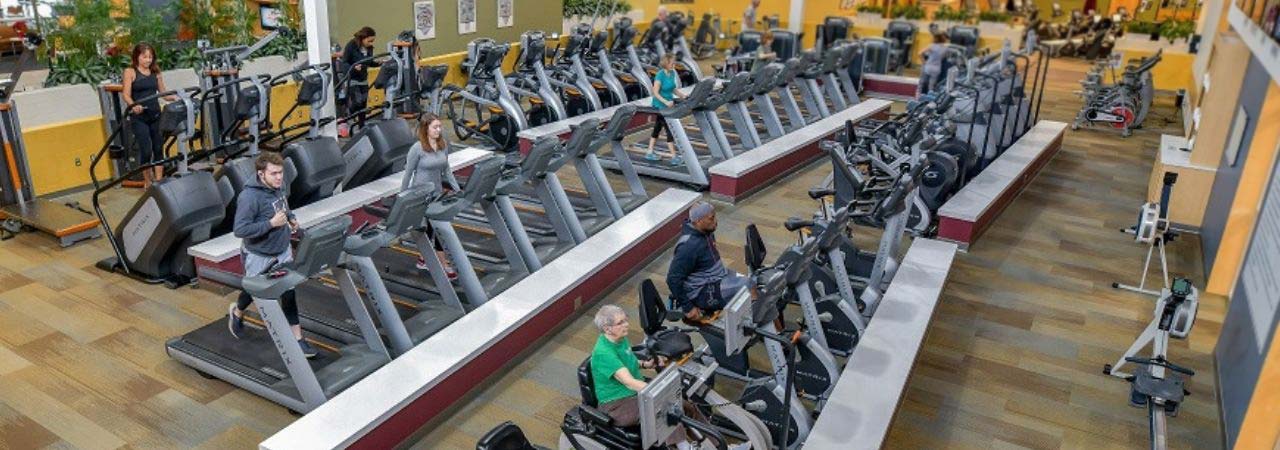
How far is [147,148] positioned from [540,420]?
520 centimetres

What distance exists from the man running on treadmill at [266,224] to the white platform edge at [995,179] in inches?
209

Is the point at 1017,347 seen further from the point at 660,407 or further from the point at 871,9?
the point at 871,9

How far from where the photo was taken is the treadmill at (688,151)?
28.3 feet

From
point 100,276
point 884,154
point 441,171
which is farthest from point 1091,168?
point 100,276

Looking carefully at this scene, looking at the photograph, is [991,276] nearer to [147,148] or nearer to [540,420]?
[540,420]

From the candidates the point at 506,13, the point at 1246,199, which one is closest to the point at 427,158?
the point at 1246,199

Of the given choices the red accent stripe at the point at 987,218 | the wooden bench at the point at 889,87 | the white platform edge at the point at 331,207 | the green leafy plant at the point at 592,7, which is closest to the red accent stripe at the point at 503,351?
the white platform edge at the point at 331,207

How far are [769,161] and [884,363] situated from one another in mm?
4471

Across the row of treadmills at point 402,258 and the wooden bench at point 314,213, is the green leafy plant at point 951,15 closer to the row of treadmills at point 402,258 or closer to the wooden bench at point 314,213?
the row of treadmills at point 402,258

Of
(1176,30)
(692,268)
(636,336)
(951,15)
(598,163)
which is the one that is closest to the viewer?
(692,268)

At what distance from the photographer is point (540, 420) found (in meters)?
4.71

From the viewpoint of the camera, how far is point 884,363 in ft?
15.8

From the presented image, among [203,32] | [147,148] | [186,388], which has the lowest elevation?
[186,388]

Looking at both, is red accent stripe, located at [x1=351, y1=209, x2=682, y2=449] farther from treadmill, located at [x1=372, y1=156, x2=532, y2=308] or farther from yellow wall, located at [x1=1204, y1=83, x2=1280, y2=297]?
yellow wall, located at [x1=1204, y1=83, x2=1280, y2=297]
